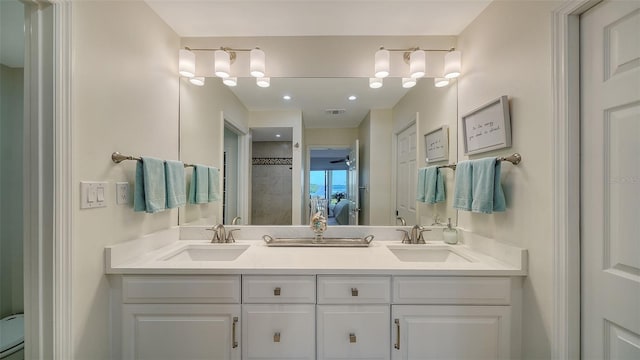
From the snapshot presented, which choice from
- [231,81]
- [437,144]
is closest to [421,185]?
[437,144]

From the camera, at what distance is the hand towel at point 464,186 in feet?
4.51

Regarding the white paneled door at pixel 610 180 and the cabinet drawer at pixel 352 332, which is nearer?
the white paneled door at pixel 610 180

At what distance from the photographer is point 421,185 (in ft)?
5.67

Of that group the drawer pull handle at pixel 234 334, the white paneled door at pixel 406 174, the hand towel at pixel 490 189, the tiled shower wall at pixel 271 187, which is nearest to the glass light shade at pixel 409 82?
the white paneled door at pixel 406 174

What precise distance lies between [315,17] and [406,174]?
121 cm

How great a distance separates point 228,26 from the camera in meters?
A: 1.61

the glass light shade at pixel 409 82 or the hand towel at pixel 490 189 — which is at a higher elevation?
the glass light shade at pixel 409 82

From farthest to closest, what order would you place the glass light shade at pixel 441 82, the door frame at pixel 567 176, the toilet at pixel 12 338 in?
the glass light shade at pixel 441 82, the toilet at pixel 12 338, the door frame at pixel 567 176

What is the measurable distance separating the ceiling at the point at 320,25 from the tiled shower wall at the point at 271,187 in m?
0.30

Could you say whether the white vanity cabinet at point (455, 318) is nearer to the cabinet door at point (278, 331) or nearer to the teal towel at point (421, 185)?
the cabinet door at point (278, 331)

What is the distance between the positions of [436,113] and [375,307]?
53.6 inches

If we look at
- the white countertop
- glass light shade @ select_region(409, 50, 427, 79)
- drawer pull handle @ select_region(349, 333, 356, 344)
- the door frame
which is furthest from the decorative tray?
glass light shade @ select_region(409, 50, 427, 79)

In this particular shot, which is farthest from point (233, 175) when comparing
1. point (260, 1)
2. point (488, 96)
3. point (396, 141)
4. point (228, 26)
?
point (488, 96)

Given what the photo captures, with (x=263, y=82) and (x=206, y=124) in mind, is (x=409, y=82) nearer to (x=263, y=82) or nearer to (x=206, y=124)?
(x=263, y=82)
